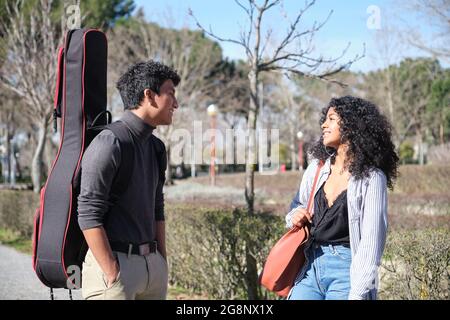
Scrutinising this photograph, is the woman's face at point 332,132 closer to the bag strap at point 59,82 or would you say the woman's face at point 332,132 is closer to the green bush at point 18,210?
the bag strap at point 59,82

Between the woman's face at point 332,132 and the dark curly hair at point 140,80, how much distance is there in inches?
30.1

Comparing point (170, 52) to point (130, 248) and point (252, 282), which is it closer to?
point (252, 282)

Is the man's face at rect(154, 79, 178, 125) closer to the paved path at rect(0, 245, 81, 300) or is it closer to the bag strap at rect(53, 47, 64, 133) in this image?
the bag strap at rect(53, 47, 64, 133)

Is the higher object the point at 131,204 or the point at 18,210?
the point at 131,204

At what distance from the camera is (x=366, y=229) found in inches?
99.7

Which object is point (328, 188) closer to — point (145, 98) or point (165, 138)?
point (145, 98)

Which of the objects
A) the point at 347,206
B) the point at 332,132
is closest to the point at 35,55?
the point at 332,132

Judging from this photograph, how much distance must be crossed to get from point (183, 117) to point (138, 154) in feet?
75.5

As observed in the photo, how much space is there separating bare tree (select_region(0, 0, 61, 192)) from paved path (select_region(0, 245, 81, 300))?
4.68m

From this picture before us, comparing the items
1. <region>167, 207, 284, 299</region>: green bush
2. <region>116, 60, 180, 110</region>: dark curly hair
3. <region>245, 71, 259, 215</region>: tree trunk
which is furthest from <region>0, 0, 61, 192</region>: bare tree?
<region>116, 60, 180, 110</region>: dark curly hair

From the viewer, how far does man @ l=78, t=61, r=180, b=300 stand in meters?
2.39

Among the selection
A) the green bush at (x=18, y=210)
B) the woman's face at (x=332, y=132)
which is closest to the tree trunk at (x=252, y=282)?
the woman's face at (x=332, y=132)

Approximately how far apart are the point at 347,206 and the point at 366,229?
6.0 inches

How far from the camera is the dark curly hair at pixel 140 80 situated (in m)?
2.62
